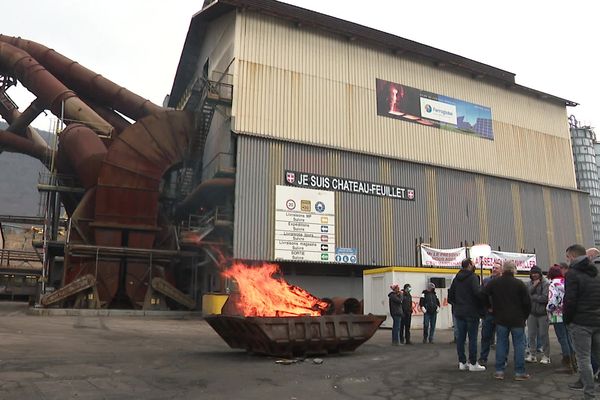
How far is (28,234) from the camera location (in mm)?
51938

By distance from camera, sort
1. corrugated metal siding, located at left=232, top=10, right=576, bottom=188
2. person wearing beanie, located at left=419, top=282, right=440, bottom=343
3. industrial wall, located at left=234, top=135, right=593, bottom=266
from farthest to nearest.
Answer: corrugated metal siding, located at left=232, top=10, right=576, bottom=188
industrial wall, located at left=234, top=135, right=593, bottom=266
person wearing beanie, located at left=419, top=282, right=440, bottom=343

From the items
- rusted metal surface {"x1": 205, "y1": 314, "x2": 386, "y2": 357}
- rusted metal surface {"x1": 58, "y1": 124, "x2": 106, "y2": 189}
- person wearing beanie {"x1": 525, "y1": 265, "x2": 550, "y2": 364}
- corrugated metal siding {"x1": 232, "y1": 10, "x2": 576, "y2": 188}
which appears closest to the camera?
person wearing beanie {"x1": 525, "y1": 265, "x2": 550, "y2": 364}

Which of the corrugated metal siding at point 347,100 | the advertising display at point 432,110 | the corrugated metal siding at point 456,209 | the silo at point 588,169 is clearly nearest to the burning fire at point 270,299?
the corrugated metal siding at point 347,100

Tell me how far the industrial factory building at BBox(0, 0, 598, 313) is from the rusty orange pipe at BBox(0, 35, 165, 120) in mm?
101

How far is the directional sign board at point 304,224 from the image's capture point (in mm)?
24594

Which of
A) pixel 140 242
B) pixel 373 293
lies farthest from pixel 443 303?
pixel 140 242

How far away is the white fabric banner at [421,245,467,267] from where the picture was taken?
28.1 metres

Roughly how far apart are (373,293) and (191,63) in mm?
24208

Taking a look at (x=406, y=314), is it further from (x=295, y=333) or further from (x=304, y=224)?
(x=304, y=224)

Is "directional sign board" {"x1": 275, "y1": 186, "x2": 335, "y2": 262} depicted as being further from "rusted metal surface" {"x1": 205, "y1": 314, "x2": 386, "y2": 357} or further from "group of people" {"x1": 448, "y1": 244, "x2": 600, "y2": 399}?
"group of people" {"x1": 448, "y1": 244, "x2": 600, "y2": 399}

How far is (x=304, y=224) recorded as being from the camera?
25031 millimetres

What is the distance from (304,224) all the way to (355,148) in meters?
5.77

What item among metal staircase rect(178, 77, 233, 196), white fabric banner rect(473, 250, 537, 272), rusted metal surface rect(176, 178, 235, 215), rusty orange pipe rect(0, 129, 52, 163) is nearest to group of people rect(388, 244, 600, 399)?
rusted metal surface rect(176, 178, 235, 215)

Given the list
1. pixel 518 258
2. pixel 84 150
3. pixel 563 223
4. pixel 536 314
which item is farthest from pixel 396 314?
pixel 563 223
